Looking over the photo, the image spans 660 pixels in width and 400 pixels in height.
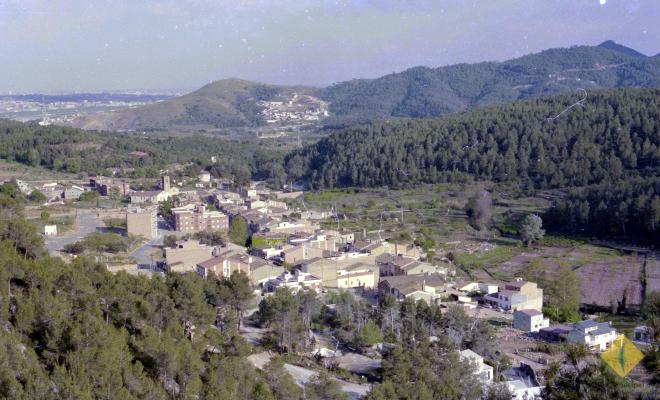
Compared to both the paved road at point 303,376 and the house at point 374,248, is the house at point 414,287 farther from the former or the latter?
the paved road at point 303,376

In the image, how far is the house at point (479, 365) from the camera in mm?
7701

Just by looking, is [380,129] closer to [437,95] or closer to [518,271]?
[518,271]

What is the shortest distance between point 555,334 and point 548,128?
18.8 m

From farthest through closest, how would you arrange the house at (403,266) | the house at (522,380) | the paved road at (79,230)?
the paved road at (79,230), the house at (403,266), the house at (522,380)

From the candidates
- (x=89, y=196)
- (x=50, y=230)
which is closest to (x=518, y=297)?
(x=50, y=230)

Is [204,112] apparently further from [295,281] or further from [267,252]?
[295,281]

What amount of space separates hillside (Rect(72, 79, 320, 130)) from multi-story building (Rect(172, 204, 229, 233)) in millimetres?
34153

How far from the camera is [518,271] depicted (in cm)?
1482

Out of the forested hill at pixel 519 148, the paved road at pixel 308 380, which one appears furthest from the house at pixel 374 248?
the forested hill at pixel 519 148

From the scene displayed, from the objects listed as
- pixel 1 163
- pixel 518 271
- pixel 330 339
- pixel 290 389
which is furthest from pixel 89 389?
pixel 1 163

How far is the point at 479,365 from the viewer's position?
26.2 ft

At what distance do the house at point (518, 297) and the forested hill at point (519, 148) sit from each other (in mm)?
12293

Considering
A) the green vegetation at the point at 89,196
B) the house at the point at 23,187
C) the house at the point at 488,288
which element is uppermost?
the house at the point at 23,187

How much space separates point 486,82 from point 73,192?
173ft
